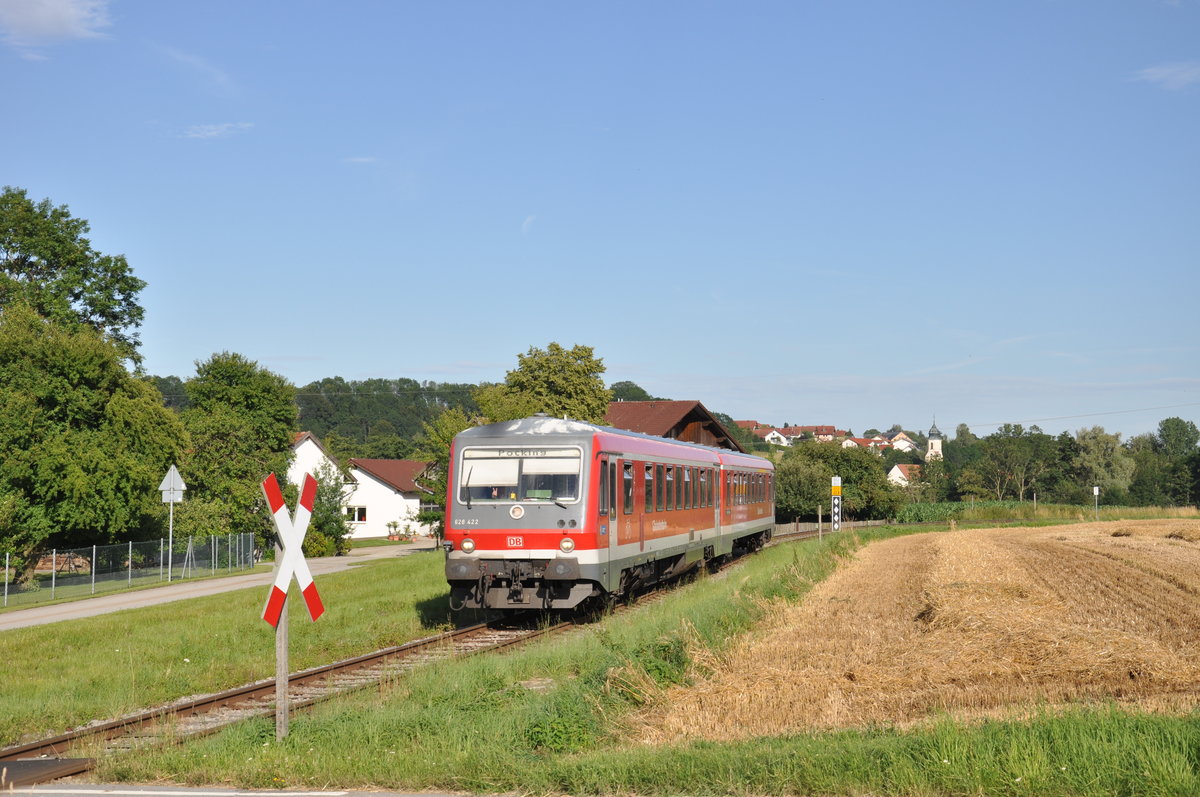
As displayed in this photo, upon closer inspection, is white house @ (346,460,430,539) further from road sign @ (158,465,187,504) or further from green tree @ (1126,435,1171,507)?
green tree @ (1126,435,1171,507)

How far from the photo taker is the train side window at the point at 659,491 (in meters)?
22.3

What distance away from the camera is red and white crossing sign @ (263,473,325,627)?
8.69 m

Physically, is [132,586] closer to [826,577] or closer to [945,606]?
[826,577]

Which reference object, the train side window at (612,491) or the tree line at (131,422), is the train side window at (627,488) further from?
the tree line at (131,422)

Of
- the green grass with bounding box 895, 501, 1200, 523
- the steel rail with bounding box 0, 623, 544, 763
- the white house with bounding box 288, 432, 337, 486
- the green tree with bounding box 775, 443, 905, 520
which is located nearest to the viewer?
the steel rail with bounding box 0, 623, 544, 763

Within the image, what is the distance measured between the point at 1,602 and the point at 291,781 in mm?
21781

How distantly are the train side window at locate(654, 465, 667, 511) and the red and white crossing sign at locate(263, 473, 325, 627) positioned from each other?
13.7 meters

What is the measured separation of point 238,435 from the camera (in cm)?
4628

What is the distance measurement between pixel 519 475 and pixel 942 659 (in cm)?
830

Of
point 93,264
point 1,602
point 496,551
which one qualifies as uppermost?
point 93,264

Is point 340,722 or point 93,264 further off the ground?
point 93,264

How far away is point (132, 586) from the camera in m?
30.2

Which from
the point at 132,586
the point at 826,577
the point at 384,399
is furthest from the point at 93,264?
the point at 384,399

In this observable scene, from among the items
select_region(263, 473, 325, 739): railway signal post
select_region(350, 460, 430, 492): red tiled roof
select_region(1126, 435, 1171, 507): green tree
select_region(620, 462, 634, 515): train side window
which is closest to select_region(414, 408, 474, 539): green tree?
select_region(620, 462, 634, 515): train side window
